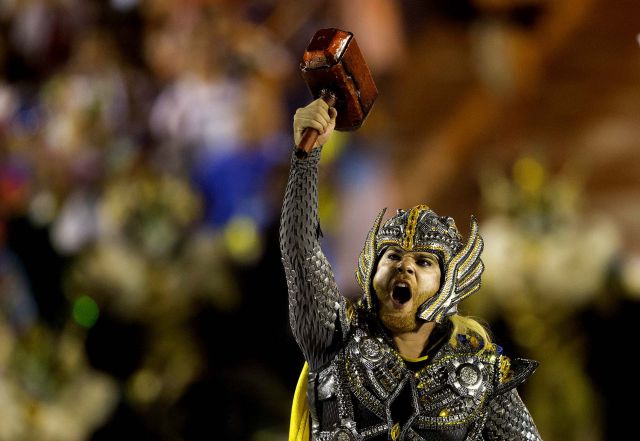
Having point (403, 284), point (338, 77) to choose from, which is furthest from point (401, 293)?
point (338, 77)

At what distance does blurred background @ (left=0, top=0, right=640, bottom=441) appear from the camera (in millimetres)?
6902

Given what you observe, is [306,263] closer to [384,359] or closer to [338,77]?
[384,359]

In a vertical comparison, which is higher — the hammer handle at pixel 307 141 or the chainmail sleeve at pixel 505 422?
the hammer handle at pixel 307 141

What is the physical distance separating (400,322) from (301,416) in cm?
34

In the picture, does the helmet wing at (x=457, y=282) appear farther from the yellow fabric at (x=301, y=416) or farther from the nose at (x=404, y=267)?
the yellow fabric at (x=301, y=416)

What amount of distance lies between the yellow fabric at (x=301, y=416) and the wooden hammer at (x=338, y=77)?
0.62 meters

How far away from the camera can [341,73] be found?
2496 millimetres

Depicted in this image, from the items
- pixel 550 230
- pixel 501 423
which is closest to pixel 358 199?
pixel 550 230

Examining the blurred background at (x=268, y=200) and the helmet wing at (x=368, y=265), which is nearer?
the helmet wing at (x=368, y=265)

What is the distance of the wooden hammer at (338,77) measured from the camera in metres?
2.47

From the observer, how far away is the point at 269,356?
6832 mm

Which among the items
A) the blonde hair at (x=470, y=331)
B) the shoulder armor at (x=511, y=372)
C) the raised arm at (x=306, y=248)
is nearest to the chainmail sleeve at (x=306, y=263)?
the raised arm at (x=306, y=248)

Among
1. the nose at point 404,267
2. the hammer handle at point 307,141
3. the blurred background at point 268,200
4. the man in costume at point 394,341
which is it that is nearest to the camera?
the hammer handle at point 307,141

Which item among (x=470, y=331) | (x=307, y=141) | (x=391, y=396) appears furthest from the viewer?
(x=470, y=331)
